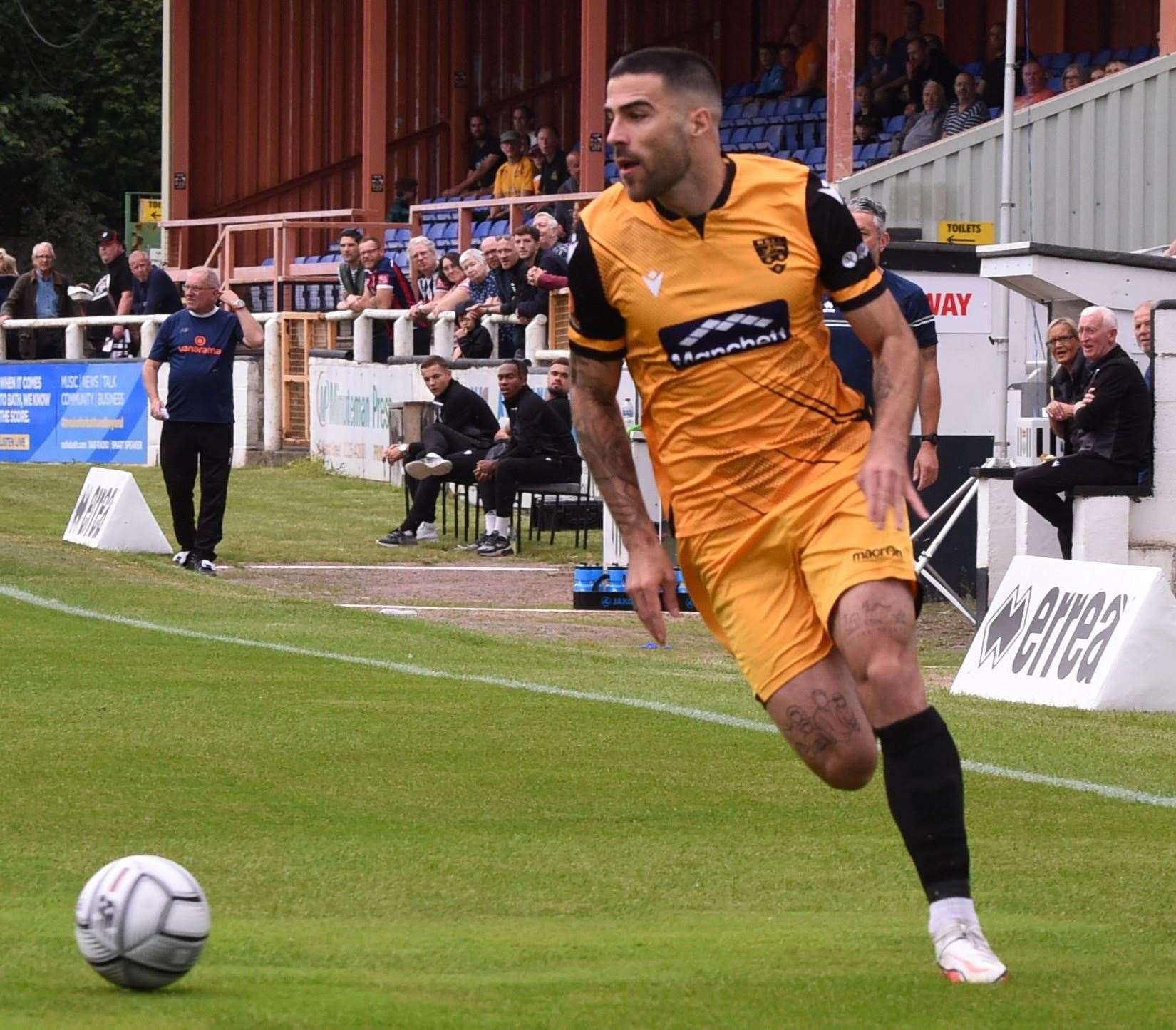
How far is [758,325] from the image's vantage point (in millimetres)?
5273

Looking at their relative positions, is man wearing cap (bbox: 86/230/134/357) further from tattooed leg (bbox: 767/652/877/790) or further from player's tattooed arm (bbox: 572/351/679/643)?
tattooed leg (bbox: 767/652/877/790)

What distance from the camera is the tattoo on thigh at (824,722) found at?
519 centimetres

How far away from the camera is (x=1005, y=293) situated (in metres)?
16.2

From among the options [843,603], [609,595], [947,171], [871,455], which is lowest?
[609,595]

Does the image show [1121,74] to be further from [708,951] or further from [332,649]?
[708,951]

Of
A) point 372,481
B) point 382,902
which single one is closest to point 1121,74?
point 372,481

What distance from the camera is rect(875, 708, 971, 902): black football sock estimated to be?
4957mm

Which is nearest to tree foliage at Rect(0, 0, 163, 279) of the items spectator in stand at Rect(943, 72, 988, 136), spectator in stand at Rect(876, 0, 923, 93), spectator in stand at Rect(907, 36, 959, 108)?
spectator in stand at Rect(876, 0, 923, 93)

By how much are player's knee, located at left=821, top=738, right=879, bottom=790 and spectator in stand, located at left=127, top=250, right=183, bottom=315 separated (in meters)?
24.3

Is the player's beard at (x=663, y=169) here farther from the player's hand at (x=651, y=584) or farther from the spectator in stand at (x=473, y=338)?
the spectator in stand at (x=473, y=338)

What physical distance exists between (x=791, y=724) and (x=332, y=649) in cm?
726

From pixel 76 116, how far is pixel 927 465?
47.8 metres

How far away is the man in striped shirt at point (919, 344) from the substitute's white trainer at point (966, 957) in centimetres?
454

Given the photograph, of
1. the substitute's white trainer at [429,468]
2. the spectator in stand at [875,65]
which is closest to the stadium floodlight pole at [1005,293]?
the substitute's white trainer at [429,468]
